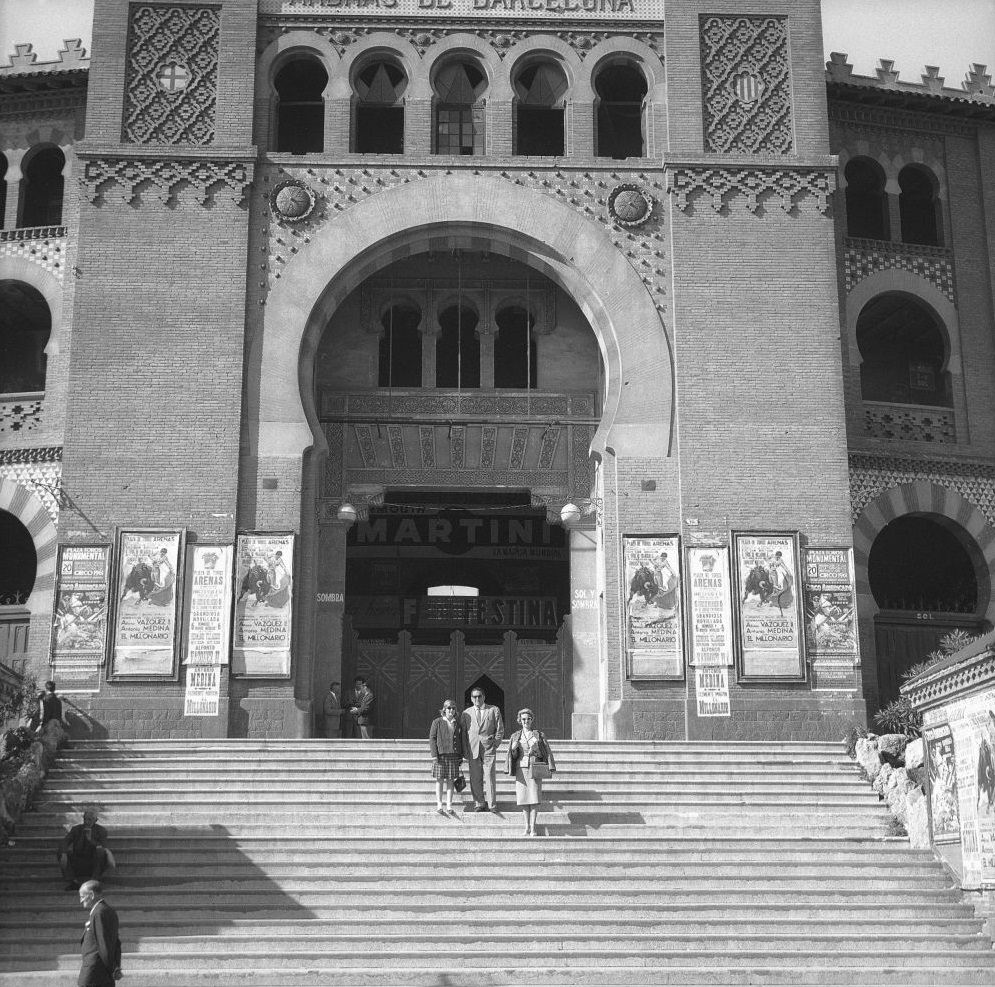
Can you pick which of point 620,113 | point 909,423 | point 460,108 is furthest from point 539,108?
point 909,423

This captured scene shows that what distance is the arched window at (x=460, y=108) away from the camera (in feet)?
80.0

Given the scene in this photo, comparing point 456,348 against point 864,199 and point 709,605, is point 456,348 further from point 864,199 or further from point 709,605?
point 864,199

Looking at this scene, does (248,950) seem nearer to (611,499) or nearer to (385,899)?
(385,899)

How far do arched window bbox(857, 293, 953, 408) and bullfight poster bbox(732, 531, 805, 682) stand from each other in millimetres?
5424

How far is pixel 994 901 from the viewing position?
1507cm

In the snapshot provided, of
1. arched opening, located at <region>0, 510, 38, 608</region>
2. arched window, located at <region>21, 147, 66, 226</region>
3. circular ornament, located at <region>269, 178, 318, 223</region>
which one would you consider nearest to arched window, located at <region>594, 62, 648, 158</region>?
circular ornament, located at <region>269, 178, 318, 223</region>

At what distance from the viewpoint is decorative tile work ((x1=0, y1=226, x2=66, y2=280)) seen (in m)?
24.6

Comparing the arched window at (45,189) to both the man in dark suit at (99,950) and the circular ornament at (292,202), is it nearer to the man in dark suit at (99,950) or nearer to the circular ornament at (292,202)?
the circular ornament at (292,202)

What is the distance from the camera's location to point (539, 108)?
2466 cm

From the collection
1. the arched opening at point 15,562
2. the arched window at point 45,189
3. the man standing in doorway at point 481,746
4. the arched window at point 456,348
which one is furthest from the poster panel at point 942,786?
the arched window at point 45,189

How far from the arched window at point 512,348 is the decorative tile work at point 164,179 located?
503 centimetres

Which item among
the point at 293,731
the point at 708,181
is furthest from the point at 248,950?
the point at 708,181

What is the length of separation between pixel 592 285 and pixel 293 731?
8.16 metres

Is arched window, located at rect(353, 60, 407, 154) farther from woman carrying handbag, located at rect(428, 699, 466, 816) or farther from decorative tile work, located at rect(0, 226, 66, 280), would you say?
woman carrying handbag, located at rect(428, 699, 466, 816)
